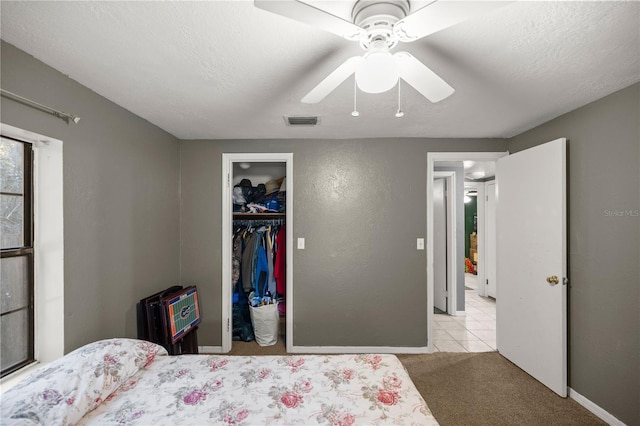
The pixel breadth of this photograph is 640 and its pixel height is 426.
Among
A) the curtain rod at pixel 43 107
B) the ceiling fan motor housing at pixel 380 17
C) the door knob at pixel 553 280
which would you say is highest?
the ceiling fan motor housing at pixel 380 17

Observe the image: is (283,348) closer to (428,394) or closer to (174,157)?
(428,394)

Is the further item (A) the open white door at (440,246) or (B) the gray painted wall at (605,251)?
(A) the open white door at (440,246)

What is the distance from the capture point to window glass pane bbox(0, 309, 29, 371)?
1.39 meters

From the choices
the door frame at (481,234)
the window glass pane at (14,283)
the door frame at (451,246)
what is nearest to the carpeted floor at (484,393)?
the door frame at (451,246)

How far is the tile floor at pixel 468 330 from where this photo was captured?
3.03 m

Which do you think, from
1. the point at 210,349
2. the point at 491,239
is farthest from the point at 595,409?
the point at 210,349

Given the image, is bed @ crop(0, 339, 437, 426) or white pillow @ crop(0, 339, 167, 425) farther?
bed @ crop(0, 339, 437, 426)

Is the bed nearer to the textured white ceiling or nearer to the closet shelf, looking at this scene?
the textured white ceiling

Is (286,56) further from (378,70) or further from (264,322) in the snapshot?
(264,322)

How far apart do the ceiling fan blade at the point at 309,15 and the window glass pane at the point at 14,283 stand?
5.71 ft

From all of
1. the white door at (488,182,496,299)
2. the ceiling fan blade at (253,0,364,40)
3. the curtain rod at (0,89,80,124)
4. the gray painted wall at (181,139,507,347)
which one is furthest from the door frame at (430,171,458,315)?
the curtain rod at (0,89,80,124)

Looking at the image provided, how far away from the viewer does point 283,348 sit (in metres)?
2.96

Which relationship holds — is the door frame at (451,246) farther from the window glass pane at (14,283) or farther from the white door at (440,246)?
the window glass pane at (14,283)

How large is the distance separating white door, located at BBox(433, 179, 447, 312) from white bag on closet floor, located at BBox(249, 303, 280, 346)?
254cm
